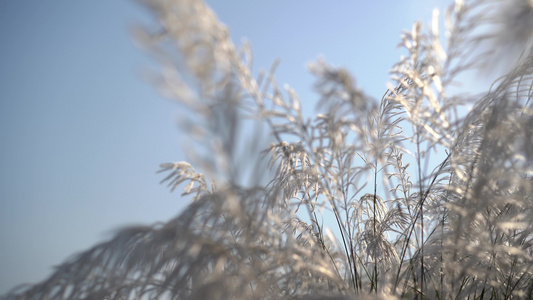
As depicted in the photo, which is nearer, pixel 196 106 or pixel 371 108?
pixel 196 106

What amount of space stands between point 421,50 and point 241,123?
669 millimetres

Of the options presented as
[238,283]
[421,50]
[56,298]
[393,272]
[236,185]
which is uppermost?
[421,50]

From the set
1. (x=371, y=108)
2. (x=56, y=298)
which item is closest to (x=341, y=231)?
(x=371, y=108)

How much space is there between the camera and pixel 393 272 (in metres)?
1.74

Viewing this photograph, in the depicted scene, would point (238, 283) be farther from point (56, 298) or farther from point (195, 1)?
point (195, 1)

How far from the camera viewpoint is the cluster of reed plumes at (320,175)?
1208 mm

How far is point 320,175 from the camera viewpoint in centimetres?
179

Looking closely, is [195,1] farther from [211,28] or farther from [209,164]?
[209,164]

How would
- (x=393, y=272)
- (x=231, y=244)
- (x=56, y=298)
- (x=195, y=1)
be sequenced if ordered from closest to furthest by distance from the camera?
1. (x=195, y=1)
2. (x=231, y=244)
3. (x=56, y=298)
4. (x=393, y=272)

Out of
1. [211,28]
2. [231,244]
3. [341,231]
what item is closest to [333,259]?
[341,231]

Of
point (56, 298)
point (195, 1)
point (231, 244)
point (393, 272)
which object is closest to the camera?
point (195, 1)

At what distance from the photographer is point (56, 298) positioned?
143 cm

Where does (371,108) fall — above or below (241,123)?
above

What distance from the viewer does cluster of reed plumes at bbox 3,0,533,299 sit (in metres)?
1.21
